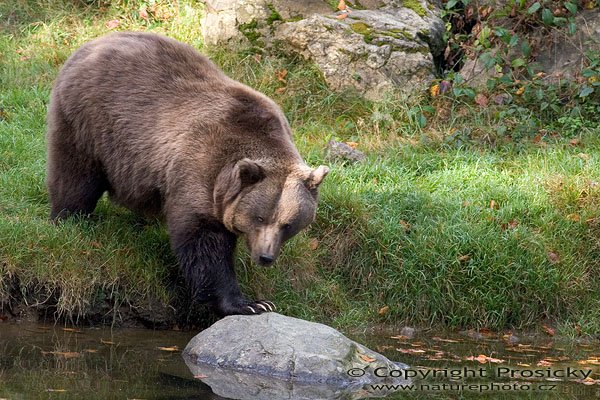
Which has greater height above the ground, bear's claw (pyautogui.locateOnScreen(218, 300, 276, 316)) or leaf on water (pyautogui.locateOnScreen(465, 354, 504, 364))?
bear's claw (pyautogui.locateOnScreen(218, 300, 276, 316))

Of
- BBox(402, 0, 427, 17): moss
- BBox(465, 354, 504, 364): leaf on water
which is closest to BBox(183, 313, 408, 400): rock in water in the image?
BBox(465, 354, 504, 364): leaf on water

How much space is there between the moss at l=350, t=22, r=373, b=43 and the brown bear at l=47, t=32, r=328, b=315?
357cm

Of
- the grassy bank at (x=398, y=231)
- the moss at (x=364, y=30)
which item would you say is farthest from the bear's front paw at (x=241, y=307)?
the moss at (x=364, y=30)

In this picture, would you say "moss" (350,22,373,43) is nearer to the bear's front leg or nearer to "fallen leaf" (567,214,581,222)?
"fallen leaf" (567,214,581,222)

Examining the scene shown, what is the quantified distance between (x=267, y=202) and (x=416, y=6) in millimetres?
5752

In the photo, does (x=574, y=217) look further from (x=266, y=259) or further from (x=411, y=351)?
(x=266, y=259)

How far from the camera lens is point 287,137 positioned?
7391 mm

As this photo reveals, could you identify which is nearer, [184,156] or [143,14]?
[184,156]

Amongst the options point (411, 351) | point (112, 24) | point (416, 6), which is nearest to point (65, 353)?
point (411, 351)

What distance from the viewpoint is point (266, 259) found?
6.80m

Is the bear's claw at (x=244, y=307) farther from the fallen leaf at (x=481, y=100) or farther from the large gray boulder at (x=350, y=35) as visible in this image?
the fallen leaf at (x=481, y=100)

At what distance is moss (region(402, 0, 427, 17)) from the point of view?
11812mm

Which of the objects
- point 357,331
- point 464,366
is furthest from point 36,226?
point 464,366

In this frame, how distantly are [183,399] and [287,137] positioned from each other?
2408 mm
